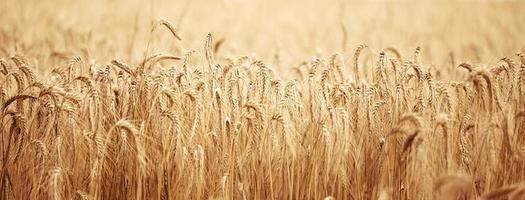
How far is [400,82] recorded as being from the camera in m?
2.09

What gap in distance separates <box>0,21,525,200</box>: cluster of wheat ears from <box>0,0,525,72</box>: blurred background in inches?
78.3

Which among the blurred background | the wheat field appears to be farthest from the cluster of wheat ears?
the blurred background

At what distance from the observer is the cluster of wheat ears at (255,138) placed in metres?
1.86

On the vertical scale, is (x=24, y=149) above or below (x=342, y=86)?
below

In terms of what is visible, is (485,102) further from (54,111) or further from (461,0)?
(461,0)

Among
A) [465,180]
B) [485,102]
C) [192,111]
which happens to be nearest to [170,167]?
[192,111]

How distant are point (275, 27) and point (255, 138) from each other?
536cm

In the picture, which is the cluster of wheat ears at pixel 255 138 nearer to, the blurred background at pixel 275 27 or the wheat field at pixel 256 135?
the wheat field at pixel 256 135

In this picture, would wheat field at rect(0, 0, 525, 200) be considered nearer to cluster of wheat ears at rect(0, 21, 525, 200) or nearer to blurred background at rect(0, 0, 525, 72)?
cluster of wheat ears at rect(0, 21, 525, 200)

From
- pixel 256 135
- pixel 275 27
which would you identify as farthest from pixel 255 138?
pixel 275 27

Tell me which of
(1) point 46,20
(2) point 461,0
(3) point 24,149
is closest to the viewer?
(3) point 24,149

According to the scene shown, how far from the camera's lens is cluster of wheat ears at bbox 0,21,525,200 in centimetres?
186

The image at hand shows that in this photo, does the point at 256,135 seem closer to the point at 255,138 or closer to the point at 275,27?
the point at 255,138

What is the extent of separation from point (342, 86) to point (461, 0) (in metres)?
8.64
